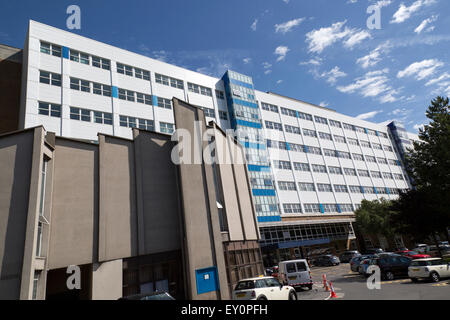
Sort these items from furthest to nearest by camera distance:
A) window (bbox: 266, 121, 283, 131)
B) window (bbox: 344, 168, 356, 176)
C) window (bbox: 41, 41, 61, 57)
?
window (bbox: 344, 168, 356, 176)
window (bbox: 266, 121, 283, 131)
window (bbox: 41, 41, 61, 57)

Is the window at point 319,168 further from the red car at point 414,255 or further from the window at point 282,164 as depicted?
the red car at point 414,255

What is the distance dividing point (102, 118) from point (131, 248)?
19762mm

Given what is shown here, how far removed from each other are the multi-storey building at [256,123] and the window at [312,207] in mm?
183

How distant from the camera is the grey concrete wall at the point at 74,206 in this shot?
14.4 meters

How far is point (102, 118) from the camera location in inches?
1228

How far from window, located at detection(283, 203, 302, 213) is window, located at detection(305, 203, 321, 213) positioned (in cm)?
167

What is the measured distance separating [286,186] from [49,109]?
35.8 meters

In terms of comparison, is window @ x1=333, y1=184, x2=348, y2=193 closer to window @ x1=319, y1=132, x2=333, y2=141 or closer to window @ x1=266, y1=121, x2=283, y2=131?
window @ x1=319, y1=132, x2=333, y2=141

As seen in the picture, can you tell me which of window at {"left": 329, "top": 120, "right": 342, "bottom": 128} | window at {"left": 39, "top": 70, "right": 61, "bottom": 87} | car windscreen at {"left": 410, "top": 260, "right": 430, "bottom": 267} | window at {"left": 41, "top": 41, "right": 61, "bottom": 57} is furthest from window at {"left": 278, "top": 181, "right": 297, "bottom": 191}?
window at {"left": 41, "top": 41, "right": 61, "bottom": 57}

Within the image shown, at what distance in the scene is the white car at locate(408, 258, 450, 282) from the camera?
55.0ft

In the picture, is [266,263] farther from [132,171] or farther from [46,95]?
[46,95]

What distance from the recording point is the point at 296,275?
18859 mm

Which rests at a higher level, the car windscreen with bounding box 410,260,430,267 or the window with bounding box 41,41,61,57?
the window with bounding box 41,41,61,57

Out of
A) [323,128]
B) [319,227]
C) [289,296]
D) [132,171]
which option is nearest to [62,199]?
[132,171]
